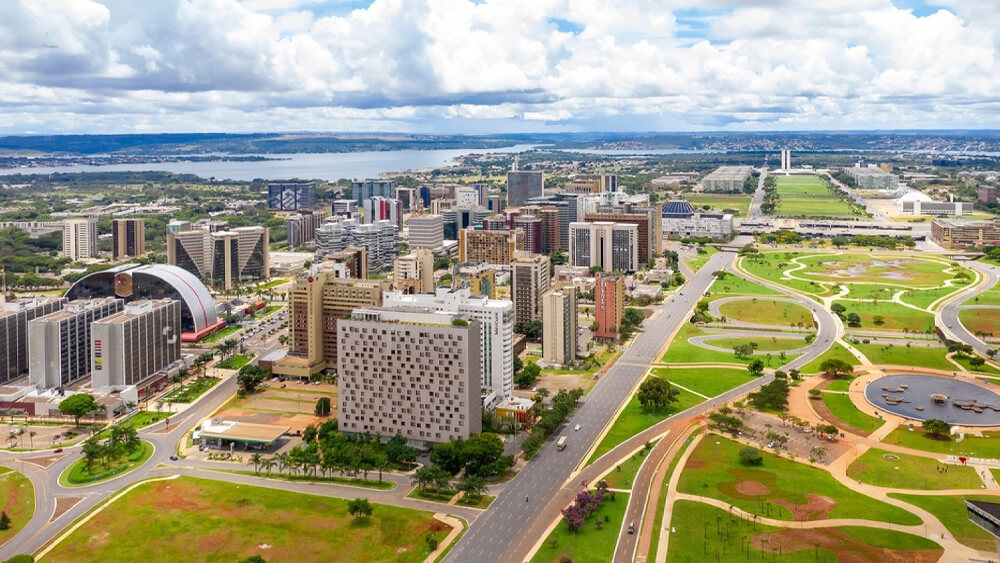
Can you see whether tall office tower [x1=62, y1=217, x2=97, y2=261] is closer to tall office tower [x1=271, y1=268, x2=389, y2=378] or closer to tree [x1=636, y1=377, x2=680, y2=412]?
tall office tower [x1=271, y1=268, x2=389, y2=378]

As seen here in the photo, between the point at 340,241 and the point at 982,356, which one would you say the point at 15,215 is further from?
the point at 982,356

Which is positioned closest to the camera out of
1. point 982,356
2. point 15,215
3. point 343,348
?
point 343,348

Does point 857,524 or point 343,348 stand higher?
point 343,348

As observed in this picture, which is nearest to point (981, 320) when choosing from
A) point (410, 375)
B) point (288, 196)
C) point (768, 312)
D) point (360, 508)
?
point (768, 312)

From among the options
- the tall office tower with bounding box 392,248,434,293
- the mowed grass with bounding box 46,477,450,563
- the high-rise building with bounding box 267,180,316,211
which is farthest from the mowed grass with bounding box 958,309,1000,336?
the high-rise building with bounding box 267,180,316,211

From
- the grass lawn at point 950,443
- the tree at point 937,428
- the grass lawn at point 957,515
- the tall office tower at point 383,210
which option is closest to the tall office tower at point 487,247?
the tall office tower at point 383,210

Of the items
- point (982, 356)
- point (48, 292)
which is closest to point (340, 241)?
point (48, 292)
